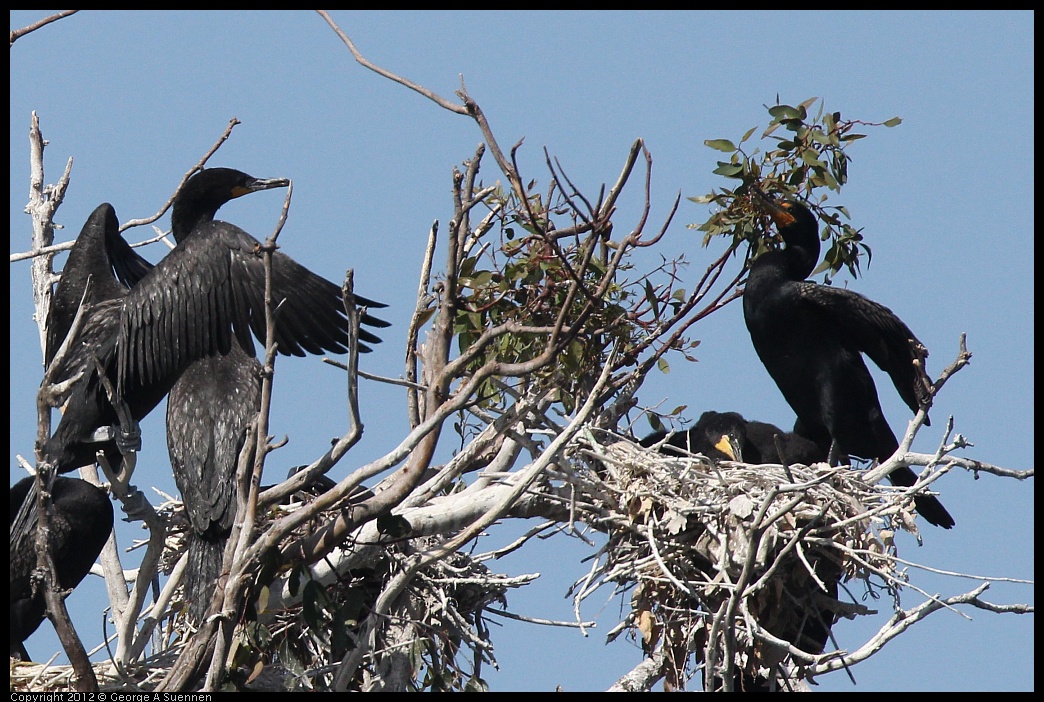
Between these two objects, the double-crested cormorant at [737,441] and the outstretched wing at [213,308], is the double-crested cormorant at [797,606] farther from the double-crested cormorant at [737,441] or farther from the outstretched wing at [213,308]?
the outstretched wing at [213,308]

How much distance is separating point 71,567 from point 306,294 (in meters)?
1.57

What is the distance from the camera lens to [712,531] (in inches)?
232

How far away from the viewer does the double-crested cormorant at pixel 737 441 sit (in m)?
6.91

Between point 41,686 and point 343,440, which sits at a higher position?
point 343,440

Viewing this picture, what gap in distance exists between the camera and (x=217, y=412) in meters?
6.38

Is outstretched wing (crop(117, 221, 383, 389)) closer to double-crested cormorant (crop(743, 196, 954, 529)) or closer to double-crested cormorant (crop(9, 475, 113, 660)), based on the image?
double-crested cormorant (crop(9, 475, 113, 660))

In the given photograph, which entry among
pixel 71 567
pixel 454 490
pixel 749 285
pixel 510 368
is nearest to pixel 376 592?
pixel 454 490

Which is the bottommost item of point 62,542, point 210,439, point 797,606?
point 62,542

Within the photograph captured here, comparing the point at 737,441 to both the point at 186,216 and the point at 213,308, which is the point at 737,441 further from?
Result: the point at 186,216

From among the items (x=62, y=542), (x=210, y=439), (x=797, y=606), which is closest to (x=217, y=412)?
(x=210, y=439)

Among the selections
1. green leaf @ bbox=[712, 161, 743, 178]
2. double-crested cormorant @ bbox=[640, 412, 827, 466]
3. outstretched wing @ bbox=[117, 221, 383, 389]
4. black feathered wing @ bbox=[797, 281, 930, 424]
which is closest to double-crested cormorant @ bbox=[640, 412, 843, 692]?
double-crested cormorant @ bbox=[640, 412, 827, 466]

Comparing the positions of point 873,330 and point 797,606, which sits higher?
point 873,330

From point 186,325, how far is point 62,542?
3.55ft
